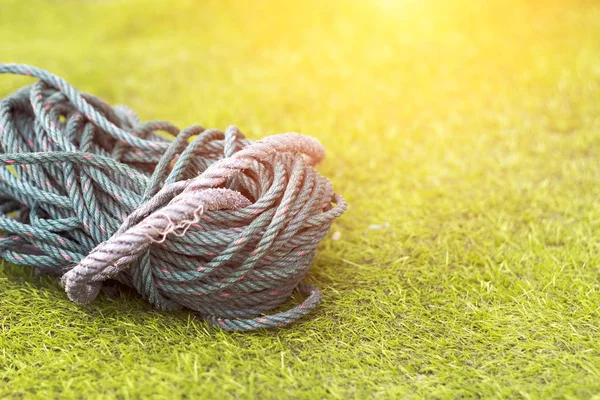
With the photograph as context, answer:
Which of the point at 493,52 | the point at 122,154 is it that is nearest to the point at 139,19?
the point at 493,52

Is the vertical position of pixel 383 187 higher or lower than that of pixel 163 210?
lower

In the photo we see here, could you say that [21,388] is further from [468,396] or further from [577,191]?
[577,191]

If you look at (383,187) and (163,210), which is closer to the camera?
(163,210)
